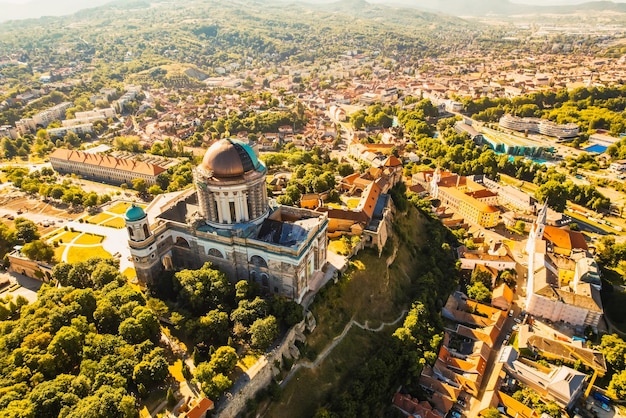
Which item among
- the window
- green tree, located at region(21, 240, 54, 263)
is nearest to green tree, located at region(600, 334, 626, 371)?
the window

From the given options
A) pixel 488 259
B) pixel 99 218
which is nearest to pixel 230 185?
pixel 99 218

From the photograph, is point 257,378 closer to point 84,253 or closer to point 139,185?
point 84,253

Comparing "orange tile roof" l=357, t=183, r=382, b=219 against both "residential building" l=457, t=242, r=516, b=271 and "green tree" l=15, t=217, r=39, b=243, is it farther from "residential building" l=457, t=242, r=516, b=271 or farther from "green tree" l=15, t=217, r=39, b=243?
"green tree" l=15, t=217, r=39, b=243

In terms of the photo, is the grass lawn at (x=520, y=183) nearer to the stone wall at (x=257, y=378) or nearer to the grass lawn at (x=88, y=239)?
the stone wall at (x=257, y=378)

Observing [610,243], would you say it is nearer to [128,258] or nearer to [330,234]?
[330,234]

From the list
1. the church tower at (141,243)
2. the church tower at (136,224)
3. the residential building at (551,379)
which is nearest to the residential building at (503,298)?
the residential building at (551,379)

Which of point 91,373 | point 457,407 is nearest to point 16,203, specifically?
point 91,373
